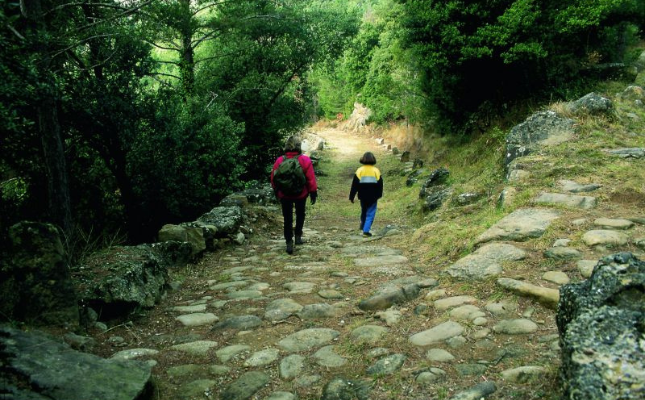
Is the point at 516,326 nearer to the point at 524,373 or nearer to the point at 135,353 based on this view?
the point at 524,373

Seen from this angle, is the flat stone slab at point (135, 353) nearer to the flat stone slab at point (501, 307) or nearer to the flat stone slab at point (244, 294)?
the flat stone slab at point (244, 294)

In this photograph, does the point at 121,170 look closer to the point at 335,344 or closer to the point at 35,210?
the point at 35,210

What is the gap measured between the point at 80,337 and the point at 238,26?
1271 cm

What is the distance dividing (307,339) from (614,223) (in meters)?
3.52

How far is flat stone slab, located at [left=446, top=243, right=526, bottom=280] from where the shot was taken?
14.2ft

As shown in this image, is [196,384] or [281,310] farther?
[281,310]

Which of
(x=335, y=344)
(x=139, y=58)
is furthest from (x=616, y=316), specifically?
(x=139, y=58)

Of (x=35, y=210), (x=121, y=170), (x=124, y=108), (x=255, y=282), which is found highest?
(x=124, y=108)

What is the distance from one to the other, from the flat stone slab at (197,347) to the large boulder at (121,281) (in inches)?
38.3

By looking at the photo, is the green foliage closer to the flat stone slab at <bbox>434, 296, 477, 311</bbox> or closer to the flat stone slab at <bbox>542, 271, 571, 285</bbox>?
the flat stone slab at <bbox>434, 296, 477, 311</bbox>

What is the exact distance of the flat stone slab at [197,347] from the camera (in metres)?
3.64

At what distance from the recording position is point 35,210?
29.0ft

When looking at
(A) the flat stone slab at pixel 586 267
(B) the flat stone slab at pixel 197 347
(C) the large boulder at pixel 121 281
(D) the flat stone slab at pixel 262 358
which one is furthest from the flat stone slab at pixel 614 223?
(C) the large boulder at pixel 121 281

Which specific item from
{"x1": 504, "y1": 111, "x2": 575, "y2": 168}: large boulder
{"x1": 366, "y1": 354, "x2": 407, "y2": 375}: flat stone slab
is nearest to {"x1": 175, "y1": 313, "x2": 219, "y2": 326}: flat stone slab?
{"x1": 366, "y1": 354, "x2": 407, "y2": 375}: flat stone slab
